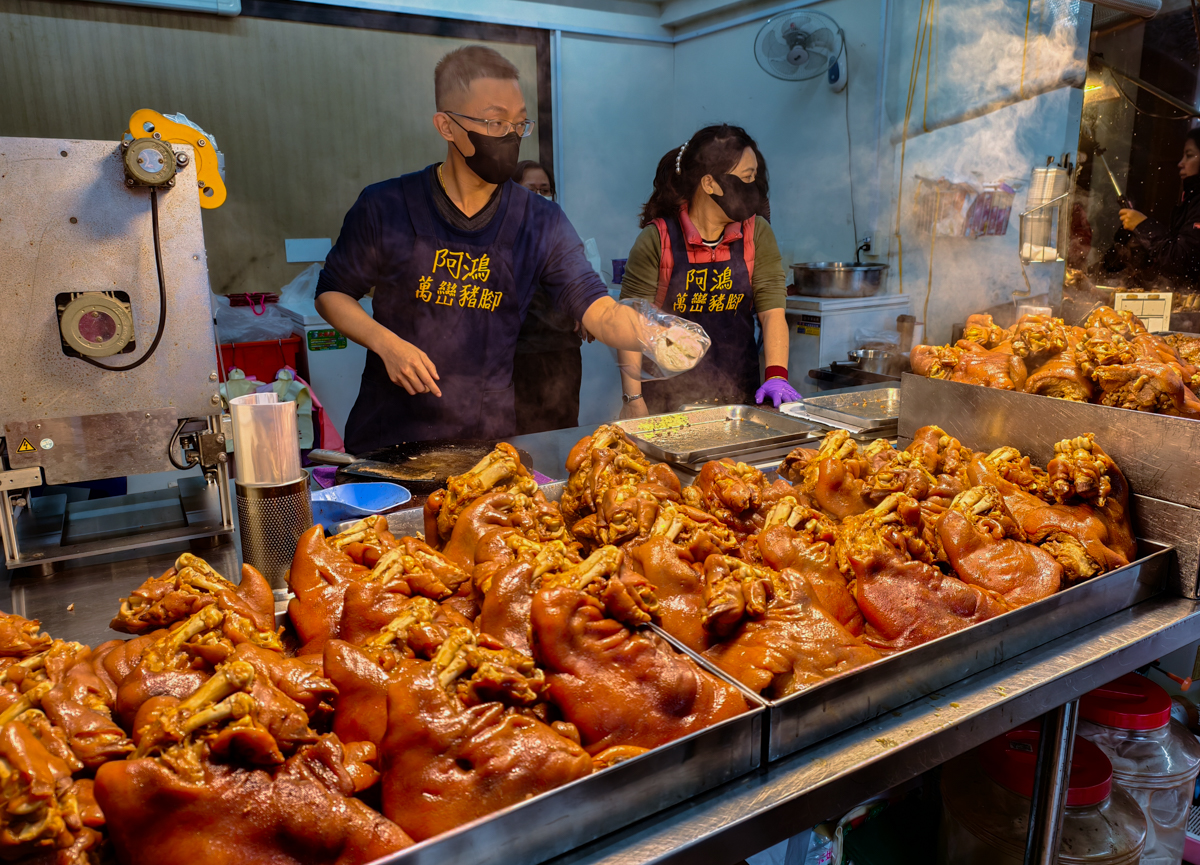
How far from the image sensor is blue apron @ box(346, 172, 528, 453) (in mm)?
3754

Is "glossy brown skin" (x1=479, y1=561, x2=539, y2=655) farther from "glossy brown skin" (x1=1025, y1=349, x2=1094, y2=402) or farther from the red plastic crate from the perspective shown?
the red plastic crate

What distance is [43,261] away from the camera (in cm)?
162

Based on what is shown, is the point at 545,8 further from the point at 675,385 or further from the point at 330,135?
the point at 675,385

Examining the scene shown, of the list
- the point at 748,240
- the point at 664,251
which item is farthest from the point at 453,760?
the point at 748,240

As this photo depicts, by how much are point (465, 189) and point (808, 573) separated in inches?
115

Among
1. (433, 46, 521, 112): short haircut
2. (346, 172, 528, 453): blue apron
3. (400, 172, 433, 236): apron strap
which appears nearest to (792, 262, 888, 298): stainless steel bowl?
(346, 172, 528, 453): blue apron

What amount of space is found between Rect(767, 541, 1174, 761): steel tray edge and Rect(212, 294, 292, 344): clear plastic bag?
4.53 metres

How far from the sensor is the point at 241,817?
0.81 m

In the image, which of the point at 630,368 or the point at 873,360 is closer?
the point at 630,368

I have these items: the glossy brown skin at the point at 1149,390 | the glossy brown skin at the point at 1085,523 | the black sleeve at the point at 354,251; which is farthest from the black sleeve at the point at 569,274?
the glossy brown skin at the point at 1085,523

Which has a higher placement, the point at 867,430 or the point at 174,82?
the point at 174,82

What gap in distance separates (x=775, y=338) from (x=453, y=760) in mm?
3816

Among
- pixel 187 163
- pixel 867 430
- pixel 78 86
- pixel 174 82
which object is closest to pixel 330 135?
pixel 174 82

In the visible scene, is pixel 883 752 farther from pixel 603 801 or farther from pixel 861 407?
pixel 861 407
